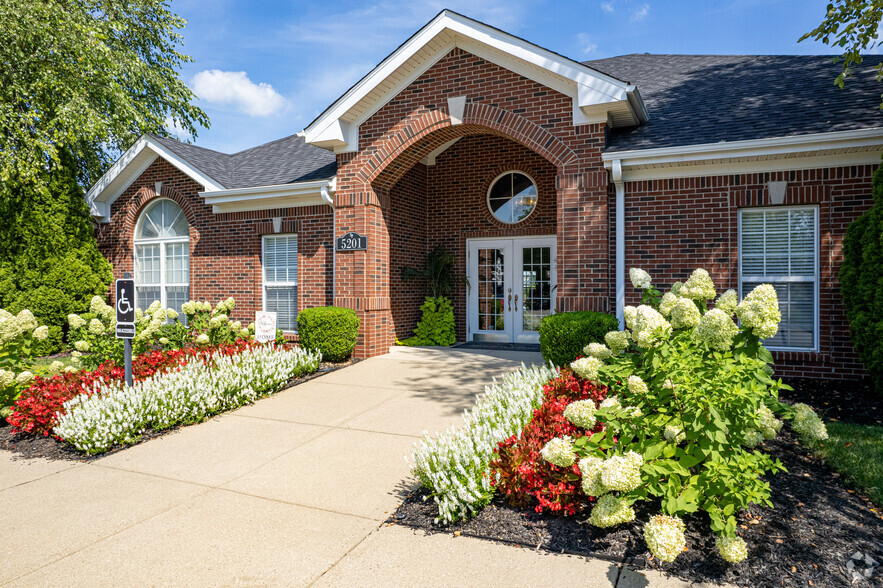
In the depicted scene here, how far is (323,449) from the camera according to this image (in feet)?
16.9

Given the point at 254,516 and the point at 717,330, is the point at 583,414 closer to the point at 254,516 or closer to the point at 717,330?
the point at 717,330

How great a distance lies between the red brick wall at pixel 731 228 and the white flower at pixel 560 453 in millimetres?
5621

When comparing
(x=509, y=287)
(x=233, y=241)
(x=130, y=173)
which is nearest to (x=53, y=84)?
(x=130, y=173)

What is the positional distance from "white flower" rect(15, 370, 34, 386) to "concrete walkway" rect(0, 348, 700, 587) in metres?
1.14

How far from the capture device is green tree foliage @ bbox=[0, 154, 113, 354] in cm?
1189

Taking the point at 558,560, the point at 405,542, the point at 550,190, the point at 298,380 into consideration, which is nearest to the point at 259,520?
the point at 405,542

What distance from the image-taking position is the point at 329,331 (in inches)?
358

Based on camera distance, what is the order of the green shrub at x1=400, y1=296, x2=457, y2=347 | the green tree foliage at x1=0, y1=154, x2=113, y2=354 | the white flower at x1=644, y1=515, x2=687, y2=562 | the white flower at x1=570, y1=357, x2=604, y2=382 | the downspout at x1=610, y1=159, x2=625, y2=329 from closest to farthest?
the white flower at x1=644, y1=515, x2=687, y2=562
the white flower at x1=570, y1=357, x2=604, y2=382
the downspout at x1=610, y1=159, x2=625, y2=329
the green shrub at x1=400, y1=296, x2=457, y2=347
the green tree foliage at x1=0, y1=154, x2=113, y2=354

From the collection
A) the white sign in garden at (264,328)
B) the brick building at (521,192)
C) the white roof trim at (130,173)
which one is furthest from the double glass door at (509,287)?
the white roof trim at (130,173)

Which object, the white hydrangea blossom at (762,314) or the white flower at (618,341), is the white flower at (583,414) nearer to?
the white flower at (618,341)

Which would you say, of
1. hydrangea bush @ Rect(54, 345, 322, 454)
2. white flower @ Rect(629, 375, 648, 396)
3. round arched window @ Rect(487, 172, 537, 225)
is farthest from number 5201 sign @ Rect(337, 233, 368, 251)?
white flower @ Rect(629, 375, 648, 396)

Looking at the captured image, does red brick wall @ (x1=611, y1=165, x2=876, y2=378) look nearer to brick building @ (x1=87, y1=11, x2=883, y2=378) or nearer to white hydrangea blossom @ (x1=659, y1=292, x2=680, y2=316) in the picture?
brick building @ (x1=87, y1=11, x2=883, y2=378)

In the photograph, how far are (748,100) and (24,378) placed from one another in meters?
11.3

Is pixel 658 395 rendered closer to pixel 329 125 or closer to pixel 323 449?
pixel 323 449
